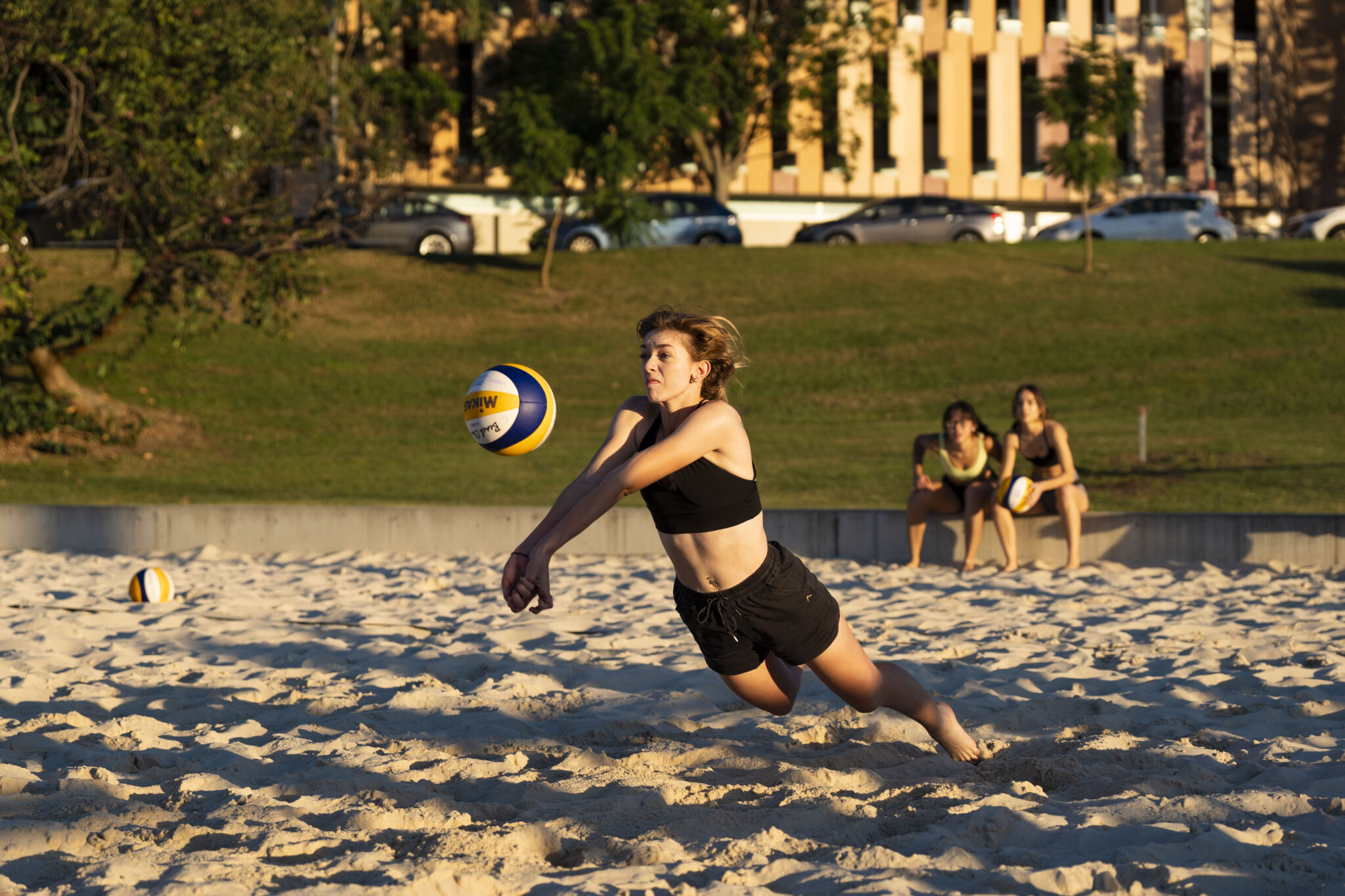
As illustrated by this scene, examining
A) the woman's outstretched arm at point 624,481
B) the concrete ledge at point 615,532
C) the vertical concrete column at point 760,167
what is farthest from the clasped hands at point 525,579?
the vertical concrete column at point 760,167

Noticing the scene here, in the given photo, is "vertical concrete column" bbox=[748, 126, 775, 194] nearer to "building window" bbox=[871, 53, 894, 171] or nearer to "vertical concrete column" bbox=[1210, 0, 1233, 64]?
"building window" bbox=[871, 53, 894, 171]

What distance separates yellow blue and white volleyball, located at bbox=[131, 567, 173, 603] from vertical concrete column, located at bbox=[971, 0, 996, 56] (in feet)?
131

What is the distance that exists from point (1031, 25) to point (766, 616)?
43.9 m

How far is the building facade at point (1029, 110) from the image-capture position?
38594 millimetres

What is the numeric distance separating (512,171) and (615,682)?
21.9 meters

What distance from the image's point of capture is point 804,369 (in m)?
21.9

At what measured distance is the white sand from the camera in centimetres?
342

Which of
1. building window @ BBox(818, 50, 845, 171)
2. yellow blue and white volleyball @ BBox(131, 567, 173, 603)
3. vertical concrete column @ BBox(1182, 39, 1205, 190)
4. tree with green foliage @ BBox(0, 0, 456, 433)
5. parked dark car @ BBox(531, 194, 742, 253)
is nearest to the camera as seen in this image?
yellow blue and white volleyball @ BBox(131, 567, 173, 603)

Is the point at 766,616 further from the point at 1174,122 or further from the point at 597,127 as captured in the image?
the point at 1174,122

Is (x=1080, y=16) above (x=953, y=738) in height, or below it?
above

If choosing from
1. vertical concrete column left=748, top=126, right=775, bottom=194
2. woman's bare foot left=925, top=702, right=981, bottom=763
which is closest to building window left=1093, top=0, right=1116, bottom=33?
vertical concrete column left=748, top=126, right=775, bottom=194

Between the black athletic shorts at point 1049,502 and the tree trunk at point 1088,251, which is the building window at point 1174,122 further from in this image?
the black athletic shorts at point 1049,502

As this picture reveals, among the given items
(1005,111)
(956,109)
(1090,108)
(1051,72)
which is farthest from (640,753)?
(1051,72)

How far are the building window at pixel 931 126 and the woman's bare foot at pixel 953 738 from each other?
1595 inches
